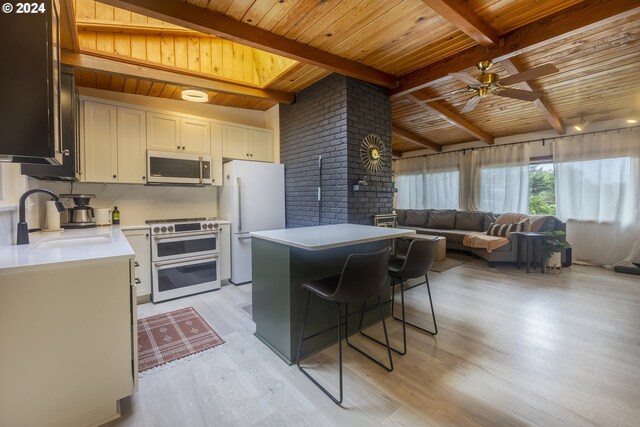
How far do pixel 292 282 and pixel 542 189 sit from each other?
605 centimetres

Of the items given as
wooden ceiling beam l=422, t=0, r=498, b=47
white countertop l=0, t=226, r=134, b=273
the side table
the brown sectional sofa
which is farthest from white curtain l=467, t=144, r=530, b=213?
white countertop l=0, t=226, r=134, b=273

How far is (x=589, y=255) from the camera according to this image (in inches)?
193

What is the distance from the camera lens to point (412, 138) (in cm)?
615

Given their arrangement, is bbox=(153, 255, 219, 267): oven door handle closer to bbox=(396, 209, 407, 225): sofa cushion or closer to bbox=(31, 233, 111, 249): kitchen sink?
bbox=(31, 233, 111, 249): kitchen sink

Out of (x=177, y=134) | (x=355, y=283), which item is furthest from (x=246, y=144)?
(x=355, y=283)

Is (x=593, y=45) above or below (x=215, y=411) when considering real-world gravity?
above

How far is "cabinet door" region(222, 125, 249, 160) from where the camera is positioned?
3.96m

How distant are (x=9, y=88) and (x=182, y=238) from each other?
7.89 ft

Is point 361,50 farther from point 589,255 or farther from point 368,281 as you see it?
point 589,255

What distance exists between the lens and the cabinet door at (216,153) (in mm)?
3859

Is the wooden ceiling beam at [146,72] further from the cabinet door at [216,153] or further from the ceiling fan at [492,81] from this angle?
the ceiling fan at [492,81]

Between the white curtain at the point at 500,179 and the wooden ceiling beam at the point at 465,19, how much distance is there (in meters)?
3.84

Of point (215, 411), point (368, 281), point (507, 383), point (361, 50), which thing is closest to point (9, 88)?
point (215, 411)

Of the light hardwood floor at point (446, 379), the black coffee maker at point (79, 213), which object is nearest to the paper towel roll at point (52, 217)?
the black coffee maker at point (79, 213)
